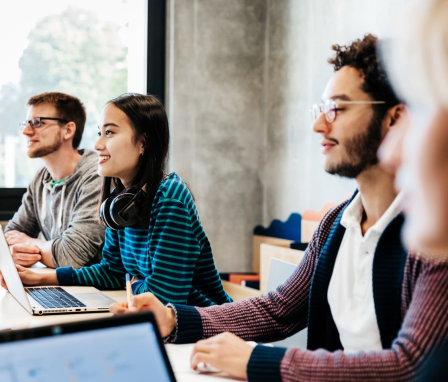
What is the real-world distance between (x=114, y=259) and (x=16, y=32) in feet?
8.22

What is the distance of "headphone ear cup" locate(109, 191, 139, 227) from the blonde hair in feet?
4.56

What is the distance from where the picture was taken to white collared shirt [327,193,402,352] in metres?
1.18

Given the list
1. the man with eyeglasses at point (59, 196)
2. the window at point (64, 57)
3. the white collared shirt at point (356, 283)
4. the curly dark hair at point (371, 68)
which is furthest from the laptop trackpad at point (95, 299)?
the window at point (64, 57)

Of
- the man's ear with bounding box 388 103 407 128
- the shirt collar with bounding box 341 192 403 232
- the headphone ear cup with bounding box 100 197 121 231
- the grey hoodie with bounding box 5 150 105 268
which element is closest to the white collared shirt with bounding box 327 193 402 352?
the shirt collar with bounding box 341 192 403 232

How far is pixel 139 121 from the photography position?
2.05 metres

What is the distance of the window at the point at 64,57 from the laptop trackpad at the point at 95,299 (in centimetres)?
239

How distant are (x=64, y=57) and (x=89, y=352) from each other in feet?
12.1

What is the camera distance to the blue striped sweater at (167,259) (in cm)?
171

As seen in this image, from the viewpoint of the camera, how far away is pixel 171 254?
1.73 m

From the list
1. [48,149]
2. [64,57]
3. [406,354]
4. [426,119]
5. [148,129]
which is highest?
[64,57]

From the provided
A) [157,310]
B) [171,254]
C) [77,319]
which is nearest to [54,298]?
[77,319]

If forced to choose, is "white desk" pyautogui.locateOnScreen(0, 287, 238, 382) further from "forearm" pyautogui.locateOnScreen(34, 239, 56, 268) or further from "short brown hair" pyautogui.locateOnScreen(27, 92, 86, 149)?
"short brown hair" pyautogui.locateOnScreen(27, 92, 86, 149)

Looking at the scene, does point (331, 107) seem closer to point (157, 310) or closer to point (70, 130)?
point (157, 310)

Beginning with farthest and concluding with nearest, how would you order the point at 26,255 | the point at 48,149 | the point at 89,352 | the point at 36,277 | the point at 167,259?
the point at 48,149 → the point at 26,255 → the point at 36,277 → the point at 167,259 → the point at 89,352
